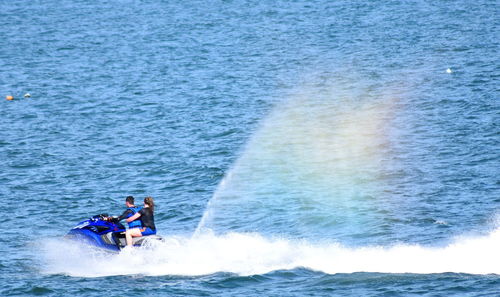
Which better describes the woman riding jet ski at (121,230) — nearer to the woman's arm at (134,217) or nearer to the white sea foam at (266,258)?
the woman's arm at (134,217)

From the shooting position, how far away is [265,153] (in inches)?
1566

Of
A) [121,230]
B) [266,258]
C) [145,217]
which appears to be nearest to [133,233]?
[145,217]

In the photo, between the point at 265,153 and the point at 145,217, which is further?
the point at 265,153

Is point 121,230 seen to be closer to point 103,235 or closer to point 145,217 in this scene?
point 103,235

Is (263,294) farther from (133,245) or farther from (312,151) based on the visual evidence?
(312,151)

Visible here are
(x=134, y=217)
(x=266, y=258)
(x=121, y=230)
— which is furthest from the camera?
(x=121, y=230)

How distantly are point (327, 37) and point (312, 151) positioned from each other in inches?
Result: 1259

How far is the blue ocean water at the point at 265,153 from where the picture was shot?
23688 mm

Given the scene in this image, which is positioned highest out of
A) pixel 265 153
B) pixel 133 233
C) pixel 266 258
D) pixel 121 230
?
pixel 265 153

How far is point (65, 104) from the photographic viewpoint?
5147cm

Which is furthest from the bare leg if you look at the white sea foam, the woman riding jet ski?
the white sea foam

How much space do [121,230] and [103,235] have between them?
0.64m

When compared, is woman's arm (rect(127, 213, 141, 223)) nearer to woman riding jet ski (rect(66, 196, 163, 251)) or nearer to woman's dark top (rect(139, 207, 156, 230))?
woman riding jet ski (rect(66, 196, 163, 251))

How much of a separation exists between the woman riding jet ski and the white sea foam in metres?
0.28
